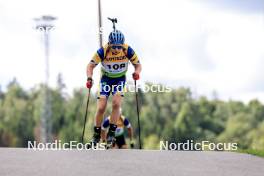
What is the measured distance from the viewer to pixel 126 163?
11477 mm

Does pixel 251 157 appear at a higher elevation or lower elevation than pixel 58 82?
lower

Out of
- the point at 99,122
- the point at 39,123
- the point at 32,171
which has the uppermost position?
the point at 39,123

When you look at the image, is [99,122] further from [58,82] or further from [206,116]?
[206,116]

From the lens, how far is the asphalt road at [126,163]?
10.4 metres

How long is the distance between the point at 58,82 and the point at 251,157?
82659 mm

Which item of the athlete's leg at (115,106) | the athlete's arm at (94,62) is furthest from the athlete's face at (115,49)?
the athlete's leg at (115,106)

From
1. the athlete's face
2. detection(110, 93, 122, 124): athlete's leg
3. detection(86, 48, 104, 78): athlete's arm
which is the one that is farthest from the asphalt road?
the athlete's face

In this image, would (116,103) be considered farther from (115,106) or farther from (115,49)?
(115,49)

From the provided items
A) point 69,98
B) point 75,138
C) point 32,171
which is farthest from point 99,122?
point 69,98

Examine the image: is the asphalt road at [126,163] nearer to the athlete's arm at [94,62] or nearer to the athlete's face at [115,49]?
the athlete's arm at [94,62]

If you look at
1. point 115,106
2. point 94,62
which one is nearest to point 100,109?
point 115,106

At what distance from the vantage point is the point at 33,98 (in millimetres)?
100750

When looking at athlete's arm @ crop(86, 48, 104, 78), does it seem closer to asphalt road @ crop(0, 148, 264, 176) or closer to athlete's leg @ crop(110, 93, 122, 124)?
athlete's leg @ crop(110, 93, 122, 124)

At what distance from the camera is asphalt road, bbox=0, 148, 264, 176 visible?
34.1ft
